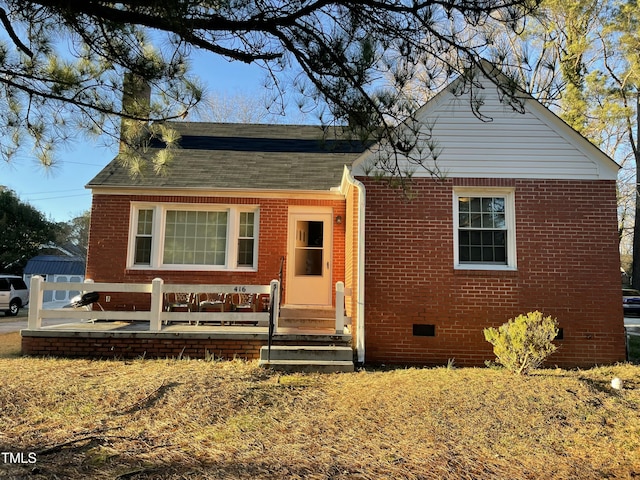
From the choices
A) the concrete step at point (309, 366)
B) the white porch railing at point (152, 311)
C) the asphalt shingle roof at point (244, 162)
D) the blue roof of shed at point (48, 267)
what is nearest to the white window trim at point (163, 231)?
the asphalt shingle roof at point (244, 162)

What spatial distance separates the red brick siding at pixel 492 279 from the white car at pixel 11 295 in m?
18.6

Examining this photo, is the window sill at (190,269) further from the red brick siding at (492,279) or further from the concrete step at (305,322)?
the red brick siding at (492,279)

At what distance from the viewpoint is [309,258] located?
1038 cm

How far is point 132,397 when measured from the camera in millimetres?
5355

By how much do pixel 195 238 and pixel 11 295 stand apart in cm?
1423

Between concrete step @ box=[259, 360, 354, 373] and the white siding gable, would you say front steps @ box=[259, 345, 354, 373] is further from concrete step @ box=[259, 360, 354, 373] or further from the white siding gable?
the white siding gable

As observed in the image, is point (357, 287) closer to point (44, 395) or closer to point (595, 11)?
point (44, 395)

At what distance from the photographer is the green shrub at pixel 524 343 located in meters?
6.68

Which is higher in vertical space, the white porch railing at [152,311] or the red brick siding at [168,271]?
the red brick siding at [168,271]

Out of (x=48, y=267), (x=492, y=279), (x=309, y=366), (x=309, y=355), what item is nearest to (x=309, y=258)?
(x=309, y=355)

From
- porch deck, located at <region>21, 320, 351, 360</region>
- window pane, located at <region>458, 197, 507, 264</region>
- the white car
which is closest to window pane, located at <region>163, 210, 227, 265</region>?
porch deck, located at <region>21, 320, 351, 360</region>

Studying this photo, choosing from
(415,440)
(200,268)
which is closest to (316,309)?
(200,268)

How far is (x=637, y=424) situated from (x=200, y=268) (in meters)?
8.41

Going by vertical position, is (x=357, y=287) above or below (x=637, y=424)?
above
